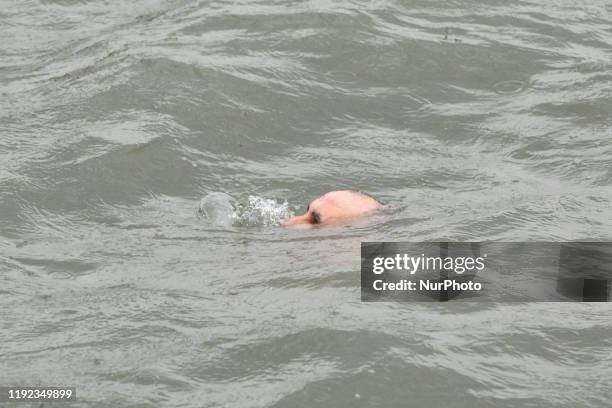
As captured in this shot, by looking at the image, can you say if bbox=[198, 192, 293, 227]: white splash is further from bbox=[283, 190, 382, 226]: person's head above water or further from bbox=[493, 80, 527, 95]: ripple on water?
bbox=[493, 80, 527, 95]: ripple on water

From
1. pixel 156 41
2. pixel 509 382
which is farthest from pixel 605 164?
pixel 156 41

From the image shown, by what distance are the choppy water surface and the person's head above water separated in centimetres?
12

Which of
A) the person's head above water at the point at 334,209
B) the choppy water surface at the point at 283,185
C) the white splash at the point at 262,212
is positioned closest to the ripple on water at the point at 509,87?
the choppy water surface at the point at 283,185

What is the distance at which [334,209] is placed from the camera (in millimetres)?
5543

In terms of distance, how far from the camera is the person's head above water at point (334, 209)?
5.53m

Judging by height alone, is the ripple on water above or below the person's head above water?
above

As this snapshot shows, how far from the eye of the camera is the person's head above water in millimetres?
5531

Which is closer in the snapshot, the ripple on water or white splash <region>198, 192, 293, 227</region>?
white splash <region>198, 192, 293, 227</region>

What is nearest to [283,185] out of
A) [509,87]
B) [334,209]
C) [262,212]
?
[262,212]

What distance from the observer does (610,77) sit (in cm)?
830

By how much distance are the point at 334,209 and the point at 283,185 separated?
117 centimetres

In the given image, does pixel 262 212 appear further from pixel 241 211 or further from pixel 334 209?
pixel 334 209

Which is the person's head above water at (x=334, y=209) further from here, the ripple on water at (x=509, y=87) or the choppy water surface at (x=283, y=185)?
the ripple on water at (x=509, y=87)

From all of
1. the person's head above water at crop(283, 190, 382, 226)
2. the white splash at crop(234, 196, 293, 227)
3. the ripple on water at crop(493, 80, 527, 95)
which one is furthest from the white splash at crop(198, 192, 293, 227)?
the ripple on water at crop(493, 80, 527, 95)
